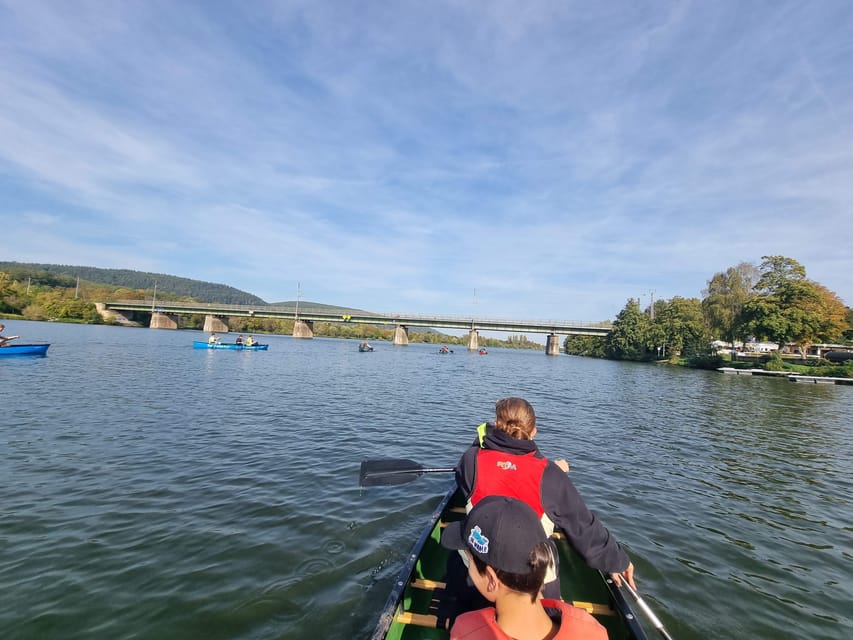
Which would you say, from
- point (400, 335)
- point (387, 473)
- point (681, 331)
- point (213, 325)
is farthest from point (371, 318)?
point (387, 473)

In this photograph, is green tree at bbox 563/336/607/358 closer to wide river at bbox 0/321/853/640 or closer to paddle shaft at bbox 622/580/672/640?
wide river at bbox 0/321/853/640

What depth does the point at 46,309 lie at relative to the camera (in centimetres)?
10850

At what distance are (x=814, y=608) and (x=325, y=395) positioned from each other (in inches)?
821

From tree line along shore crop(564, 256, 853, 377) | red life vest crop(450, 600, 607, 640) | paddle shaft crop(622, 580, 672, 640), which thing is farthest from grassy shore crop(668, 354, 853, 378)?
A: red life vest crop(450, 600, 607, 640)

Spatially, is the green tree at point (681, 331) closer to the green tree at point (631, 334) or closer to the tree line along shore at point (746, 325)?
the tree line along shore at point (746, 325)

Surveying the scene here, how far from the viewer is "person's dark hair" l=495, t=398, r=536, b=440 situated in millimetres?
4238

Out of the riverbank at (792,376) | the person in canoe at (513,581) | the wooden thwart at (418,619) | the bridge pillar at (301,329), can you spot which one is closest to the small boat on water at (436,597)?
the wooden thwart at (418,619)

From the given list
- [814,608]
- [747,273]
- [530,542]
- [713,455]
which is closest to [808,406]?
[713,455]

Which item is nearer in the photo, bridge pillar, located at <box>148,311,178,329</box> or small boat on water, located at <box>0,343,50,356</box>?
small boat on water, located at <box>0,343,50,356</box>

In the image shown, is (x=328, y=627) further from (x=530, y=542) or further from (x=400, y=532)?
(x=530, y=542)

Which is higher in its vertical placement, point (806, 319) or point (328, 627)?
point (806, 319)

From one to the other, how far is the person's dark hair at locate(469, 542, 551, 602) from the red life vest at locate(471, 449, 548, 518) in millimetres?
1667

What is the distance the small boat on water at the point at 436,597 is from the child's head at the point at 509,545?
189 cm

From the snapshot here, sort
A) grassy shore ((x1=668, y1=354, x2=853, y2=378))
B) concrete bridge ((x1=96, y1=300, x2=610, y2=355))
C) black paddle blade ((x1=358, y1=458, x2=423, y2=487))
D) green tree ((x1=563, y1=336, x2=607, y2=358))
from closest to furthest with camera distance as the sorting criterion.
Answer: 1. black paddle blade ((x1=358, y1=458, x2=423, y2=487))
2. grassy shore ((x1=668, y1=354, x2=853, y2=378))
3. concrete bridge ((x1=96, y1=300, x2=610, y2=355))
4. green tree ((x1=563, y1=336, x2=607, y2=358))
